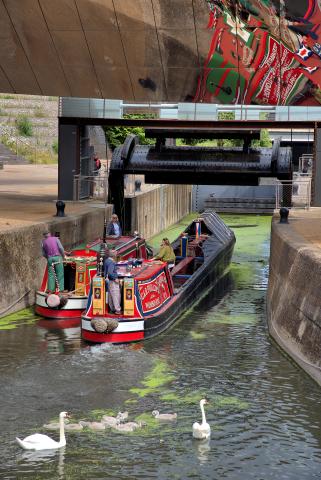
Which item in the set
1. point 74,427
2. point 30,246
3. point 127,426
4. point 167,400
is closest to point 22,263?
point 30,246

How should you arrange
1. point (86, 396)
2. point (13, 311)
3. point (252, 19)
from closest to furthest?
1. point (86, 396)
2. point (13, 311)
3. point (252, 19)

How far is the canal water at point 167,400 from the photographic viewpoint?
1880 cm

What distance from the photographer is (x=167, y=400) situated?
2264cm

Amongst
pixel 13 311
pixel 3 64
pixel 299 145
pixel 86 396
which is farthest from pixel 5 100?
pixel 86 396

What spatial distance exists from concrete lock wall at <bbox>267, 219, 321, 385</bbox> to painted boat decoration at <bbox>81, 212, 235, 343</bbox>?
9.79ft

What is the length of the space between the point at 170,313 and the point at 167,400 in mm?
8140

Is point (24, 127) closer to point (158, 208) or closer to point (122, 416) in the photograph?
point (158, 208)

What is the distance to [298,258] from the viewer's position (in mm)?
28156

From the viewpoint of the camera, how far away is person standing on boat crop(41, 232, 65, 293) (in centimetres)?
3150

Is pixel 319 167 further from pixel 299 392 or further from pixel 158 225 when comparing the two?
pixel 299 392

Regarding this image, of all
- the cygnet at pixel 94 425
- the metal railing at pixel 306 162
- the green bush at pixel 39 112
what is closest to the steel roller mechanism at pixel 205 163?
the metal railing at pixel 306 162

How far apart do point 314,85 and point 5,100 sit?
52532 millimetres

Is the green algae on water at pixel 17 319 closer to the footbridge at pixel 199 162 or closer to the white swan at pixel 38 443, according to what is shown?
the white swan at pixel 38 443

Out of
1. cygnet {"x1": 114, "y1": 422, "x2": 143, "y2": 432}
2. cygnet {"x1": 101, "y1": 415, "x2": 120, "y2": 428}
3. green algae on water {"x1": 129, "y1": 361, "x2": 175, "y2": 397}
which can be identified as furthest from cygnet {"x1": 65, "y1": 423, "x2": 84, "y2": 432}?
green algae on water {"x1": 129, "y1": 361, "x2": 175, "y2": 397}
